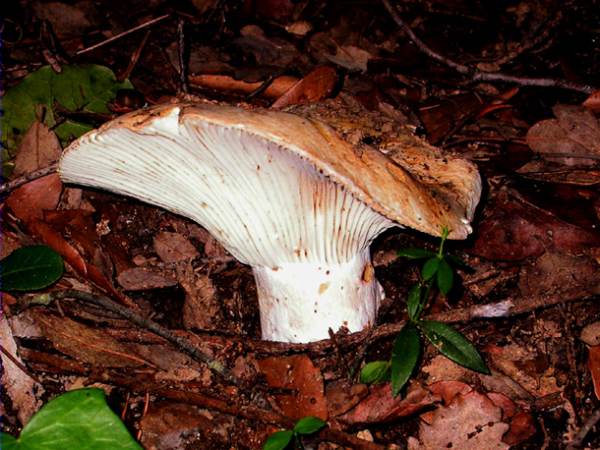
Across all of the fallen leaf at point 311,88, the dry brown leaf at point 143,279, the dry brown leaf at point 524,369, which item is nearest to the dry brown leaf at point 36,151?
the dry brown leaf at point 143,279

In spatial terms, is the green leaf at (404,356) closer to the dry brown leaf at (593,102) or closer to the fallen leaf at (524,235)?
the fallen leaf at (524,235)

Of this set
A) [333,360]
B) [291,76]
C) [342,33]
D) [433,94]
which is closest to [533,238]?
[333,360]

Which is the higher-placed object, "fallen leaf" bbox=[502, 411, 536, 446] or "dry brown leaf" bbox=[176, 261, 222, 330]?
"dry brown leaf" bbox=[176, 261, 222, 330]

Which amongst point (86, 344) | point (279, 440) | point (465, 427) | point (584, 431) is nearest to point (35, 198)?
point (86, 344)

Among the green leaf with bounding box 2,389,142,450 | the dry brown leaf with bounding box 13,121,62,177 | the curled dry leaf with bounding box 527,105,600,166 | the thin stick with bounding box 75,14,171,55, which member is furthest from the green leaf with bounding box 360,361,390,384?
the thin stick with bounding box 75,14,171,55

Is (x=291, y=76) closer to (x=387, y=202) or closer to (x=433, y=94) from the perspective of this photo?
(x=433, y=94)

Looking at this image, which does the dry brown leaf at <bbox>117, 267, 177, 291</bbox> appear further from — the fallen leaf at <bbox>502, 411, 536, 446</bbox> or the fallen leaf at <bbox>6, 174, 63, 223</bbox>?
the fallen leaf at <bbox>502, 411, 536, 446</bbox>
